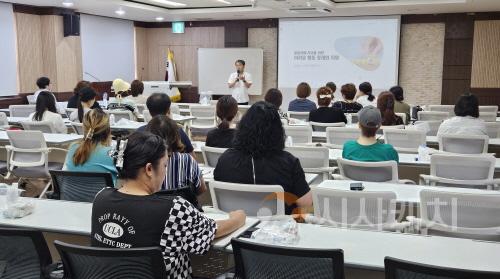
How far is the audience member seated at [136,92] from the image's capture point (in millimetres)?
8500

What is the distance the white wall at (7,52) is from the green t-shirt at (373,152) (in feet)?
29.3

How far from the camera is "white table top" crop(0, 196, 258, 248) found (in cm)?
244

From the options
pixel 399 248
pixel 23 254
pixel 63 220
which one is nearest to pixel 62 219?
pixel 63 220

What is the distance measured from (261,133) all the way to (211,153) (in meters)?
1.37

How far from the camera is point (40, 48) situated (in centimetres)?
1146

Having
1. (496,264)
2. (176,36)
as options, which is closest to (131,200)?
(496,264)

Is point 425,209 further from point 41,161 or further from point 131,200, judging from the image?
point 41,161

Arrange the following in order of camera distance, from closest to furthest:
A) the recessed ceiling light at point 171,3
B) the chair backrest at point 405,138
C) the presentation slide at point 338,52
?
the chair backrest at point 405,138
the recessed ceiling light at point 171,3
the presentation slide at point 338,52

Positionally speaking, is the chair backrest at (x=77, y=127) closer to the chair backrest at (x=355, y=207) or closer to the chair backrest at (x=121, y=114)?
the chair backrest at (x=121, y=114)

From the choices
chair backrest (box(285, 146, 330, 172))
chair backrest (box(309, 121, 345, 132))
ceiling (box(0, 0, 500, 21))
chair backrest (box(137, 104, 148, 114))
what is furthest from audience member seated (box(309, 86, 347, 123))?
ceiling (box(0, 0, 500, 21))

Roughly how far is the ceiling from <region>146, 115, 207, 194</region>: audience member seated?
7.23 meters

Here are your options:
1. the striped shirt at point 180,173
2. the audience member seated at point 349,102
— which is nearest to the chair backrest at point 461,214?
the striped shirt at point 180,173

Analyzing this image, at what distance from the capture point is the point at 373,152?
3.87 m

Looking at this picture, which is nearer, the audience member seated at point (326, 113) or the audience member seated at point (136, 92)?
the audience member seated at point (326, 113)
